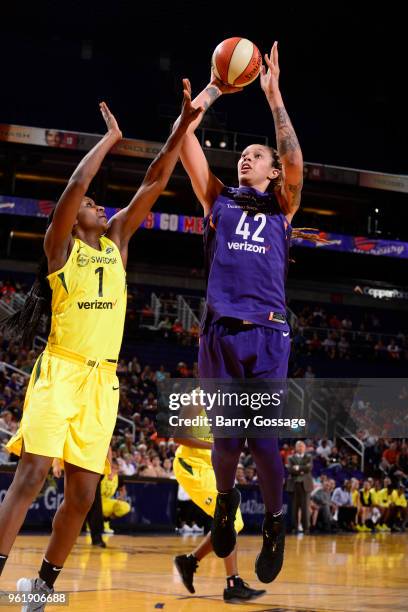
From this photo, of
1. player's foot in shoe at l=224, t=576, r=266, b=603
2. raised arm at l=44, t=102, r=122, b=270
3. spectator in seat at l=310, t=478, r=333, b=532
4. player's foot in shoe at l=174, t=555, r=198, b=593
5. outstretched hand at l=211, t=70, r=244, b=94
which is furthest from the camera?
spectator in seat at l=310, t=478, r=333, b=532

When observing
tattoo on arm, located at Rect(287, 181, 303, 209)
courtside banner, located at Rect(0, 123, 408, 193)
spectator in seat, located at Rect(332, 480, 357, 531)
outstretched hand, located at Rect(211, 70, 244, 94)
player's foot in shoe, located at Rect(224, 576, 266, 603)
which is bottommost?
spectator in seat, located at Rect(332, 480, 357, 531)

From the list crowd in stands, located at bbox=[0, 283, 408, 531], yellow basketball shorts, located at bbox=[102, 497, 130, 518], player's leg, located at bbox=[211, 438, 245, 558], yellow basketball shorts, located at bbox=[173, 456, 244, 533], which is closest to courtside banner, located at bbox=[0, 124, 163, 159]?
crowd in stands, located at bbox=[0, 283, 408, 531]

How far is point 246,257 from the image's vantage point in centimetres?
554

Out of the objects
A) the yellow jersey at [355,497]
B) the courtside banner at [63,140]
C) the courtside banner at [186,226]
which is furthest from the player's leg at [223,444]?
the courtside banner at [63,140]

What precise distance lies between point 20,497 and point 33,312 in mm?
1228

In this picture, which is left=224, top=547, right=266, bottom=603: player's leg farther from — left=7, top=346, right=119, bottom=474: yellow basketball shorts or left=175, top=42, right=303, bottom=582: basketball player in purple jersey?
left=7, top=346, right=119, bottom=474: yellow basketball shorts

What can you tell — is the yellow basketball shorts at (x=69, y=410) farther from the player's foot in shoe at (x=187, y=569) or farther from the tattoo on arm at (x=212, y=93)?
the player's foot in shoe at (x=187, y=569)

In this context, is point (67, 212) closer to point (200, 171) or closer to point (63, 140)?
point (200, 171)

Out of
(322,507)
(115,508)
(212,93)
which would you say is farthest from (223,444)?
(322,507)

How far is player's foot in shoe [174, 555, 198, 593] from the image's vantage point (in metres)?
7.45

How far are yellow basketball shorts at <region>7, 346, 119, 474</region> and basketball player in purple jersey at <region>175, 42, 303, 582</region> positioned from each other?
678mm

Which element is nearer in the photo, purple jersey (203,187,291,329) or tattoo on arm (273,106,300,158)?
purple jersey (203,187,291,329)

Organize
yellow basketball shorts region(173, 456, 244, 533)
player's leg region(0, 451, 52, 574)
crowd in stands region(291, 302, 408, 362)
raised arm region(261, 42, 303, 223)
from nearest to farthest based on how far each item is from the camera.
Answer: player's leg region(0, 451, 52, 574) < raised arm region(261, 42, 303, 223) < yellow basketball shorts region(173, 456, 244, 533) < crowd in stands region(291, 302, 408, 362)

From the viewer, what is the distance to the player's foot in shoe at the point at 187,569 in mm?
7454
